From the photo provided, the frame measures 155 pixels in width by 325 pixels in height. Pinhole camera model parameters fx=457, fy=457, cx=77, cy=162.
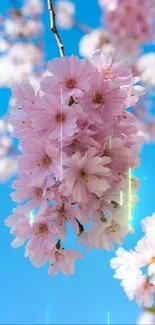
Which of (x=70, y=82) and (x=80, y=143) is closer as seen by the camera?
(x=80, y=143)

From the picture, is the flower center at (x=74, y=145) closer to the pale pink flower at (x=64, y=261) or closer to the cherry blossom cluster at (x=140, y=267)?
the pale pink flower at (x=64, y=261)

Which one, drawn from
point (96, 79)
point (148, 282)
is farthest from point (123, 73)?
point (148, 282)

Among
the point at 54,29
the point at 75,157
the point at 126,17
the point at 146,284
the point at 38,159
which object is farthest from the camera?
the point at 126,17

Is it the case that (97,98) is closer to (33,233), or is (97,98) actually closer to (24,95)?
(24,95)

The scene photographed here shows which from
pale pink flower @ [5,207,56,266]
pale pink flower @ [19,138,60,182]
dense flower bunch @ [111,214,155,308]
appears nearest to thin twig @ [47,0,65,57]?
pale pink flower @ [19,138,60,182]

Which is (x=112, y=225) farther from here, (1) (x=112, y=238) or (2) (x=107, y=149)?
(2) (x=107, y=149)

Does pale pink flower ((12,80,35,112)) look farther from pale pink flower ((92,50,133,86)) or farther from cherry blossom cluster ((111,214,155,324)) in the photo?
cherry blossom cluster ((111,214,155,324))

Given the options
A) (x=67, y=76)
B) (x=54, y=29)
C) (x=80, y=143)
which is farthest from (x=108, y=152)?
(x=54, y=29)
